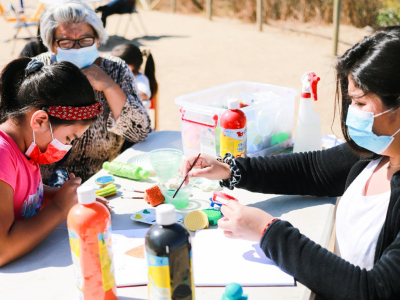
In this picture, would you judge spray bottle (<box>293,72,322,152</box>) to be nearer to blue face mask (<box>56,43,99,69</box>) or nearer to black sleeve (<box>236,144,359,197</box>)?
black sleeve (<box>236,144,359,197</box>)

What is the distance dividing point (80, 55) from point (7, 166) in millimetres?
1169

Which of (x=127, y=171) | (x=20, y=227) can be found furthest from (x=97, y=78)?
(x=20, y=227)

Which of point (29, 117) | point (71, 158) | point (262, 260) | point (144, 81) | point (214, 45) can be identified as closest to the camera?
point (262, 260)

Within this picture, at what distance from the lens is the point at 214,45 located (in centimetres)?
1030

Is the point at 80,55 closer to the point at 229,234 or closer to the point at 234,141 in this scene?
the point at 234,141

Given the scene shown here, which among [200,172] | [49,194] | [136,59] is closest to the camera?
[200,172]

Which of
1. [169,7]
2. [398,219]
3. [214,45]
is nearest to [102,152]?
[398,219]

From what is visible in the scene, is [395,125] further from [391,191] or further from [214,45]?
[214,45]

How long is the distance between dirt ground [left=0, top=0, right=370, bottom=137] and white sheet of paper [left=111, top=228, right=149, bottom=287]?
154 inches

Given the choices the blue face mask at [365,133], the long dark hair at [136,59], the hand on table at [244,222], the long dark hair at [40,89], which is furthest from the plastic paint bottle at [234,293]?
the long dark hair at [136,59]

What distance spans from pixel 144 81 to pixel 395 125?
3273mm

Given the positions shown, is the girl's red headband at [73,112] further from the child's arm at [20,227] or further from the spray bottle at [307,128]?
the spray bottle at [307,128]

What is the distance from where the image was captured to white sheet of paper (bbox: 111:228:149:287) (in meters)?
1.33

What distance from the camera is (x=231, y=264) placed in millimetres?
1393
